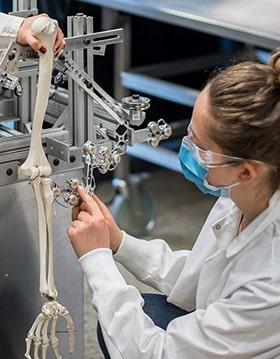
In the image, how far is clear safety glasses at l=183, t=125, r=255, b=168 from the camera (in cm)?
159

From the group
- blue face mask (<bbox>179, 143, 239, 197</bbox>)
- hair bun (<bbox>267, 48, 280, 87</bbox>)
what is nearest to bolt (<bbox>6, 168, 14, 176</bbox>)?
blue face mask (<bbox>179, 143, 239, 197</bbox>)

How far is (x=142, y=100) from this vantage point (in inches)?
72.7

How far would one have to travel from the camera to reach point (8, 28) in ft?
5.67

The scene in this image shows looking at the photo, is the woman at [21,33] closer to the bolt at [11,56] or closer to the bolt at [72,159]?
the bolt at [11,56]

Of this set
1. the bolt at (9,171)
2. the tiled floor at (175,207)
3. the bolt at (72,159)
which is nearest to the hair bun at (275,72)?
the bolt at (72,159)

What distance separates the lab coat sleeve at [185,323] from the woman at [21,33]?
38 centimetres

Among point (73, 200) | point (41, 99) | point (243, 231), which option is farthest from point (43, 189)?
point (243, 231)

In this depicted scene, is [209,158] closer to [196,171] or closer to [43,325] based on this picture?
[196,171]

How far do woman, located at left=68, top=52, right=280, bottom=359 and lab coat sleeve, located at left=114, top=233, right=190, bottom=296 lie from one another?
160mm

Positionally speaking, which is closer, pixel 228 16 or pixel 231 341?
pixel 231 341

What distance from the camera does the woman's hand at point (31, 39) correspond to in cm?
167

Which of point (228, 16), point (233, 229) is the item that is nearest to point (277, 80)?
point (233, 229)

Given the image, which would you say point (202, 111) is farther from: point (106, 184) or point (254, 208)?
point (106, 184)

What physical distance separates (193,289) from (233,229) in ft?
0.69
